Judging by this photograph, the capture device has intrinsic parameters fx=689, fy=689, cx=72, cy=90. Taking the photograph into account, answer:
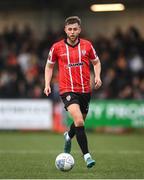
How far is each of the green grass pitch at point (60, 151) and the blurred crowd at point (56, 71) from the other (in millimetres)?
2259

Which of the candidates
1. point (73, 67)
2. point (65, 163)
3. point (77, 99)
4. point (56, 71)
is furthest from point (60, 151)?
point (56, 71)

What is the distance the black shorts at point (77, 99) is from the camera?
10406 millimetres

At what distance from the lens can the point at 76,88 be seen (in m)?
10.5

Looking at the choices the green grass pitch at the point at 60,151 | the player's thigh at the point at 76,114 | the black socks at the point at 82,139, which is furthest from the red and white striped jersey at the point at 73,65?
the green grass pitch at the point at 60,151

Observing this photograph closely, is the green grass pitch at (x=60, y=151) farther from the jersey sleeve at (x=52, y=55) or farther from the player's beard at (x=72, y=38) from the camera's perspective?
the player's beard at (x=72, y=38)

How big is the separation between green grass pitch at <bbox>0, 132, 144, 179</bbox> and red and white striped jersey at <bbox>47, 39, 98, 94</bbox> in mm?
1270

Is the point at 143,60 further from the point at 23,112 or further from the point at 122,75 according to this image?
the point at 23,112

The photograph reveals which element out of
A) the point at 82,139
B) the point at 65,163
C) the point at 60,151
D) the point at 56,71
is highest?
the point at 56,71

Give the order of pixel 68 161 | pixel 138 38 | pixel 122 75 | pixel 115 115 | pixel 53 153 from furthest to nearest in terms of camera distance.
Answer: pixel 138 38, pixel 122 75, pixel 115 115, pixel 53 153, pixel 68 161

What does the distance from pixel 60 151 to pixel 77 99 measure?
14.2ft

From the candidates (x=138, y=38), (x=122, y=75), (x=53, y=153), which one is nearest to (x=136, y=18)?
(x=138, y=38)

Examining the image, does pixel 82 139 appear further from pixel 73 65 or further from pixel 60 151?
pixel 60 151

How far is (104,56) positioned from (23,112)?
461cm

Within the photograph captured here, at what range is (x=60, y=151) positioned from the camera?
47.9ft
